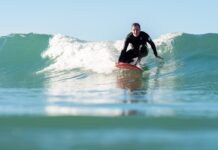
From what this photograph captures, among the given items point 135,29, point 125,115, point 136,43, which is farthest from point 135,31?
point 125,115

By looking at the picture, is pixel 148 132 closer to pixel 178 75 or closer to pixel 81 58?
pixel 178 75

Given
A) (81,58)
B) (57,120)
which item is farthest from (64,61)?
(57,120)

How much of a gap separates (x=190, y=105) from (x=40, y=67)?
497 inches

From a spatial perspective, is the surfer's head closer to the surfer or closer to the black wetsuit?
the surfer

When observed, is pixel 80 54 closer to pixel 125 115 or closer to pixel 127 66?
pixel 127 66

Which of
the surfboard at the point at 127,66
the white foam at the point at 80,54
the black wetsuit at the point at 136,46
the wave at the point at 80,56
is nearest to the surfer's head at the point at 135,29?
the black wetsuit at the point at 136,46

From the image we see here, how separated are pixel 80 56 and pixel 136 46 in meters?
5.94

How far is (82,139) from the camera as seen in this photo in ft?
13.0

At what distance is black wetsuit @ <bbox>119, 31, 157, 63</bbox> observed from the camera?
12836 millimetres

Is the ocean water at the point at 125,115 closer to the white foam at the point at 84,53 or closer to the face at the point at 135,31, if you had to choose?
the face at the point at 135,31

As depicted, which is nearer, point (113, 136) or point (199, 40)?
point (113, 136)

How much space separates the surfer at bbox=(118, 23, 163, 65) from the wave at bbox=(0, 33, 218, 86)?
62 cm

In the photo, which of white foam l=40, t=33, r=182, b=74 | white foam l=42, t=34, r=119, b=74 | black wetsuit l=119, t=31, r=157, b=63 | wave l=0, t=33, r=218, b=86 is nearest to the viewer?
black wetsuit l=119, t=31, r=157, b=63

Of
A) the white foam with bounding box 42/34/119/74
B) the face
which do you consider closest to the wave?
the white foam with bounding box 42/34/119/74
